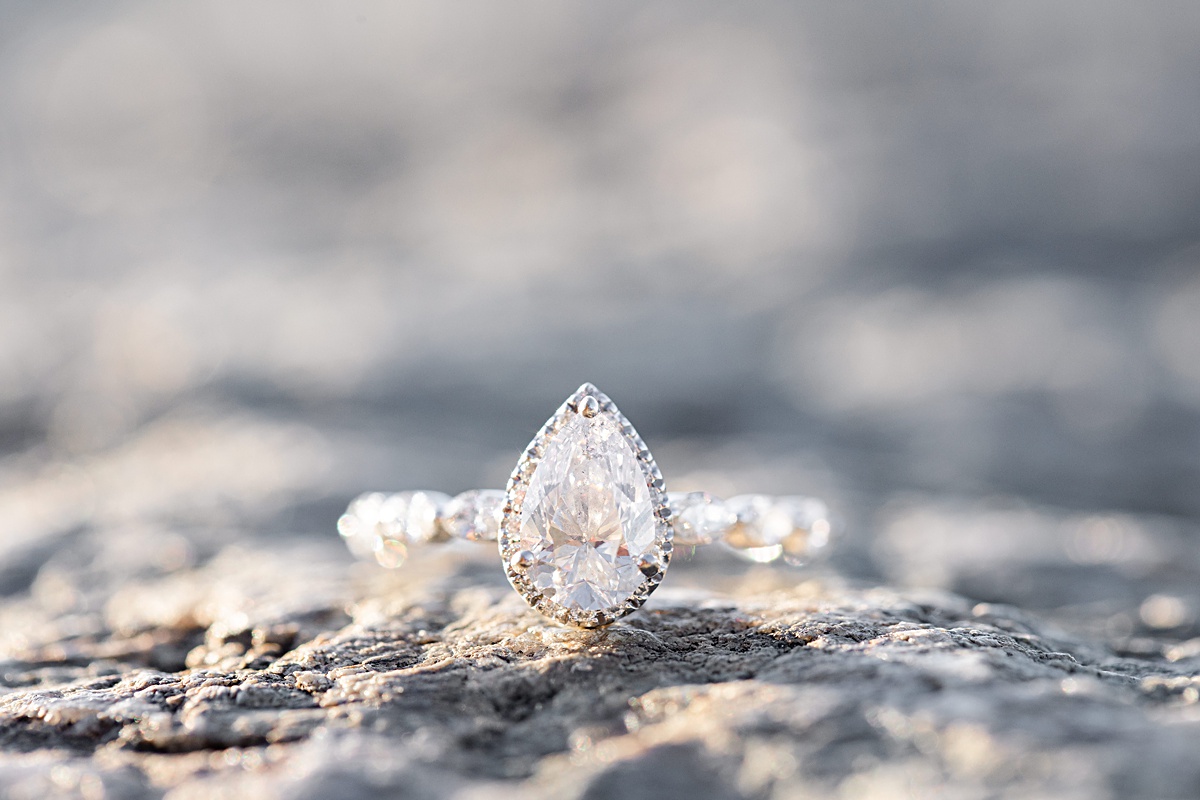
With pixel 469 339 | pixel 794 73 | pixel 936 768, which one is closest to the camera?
pixel 936 768

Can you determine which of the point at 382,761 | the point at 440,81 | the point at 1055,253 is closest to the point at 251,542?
the point at 382,761

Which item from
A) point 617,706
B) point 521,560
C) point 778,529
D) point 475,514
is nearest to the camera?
point 617,706

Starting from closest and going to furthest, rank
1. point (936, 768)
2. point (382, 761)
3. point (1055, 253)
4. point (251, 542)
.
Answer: point (936, 768), point (382, 761), point (251, 542), point (1055, 253)

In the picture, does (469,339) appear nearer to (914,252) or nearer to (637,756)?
(914,252)

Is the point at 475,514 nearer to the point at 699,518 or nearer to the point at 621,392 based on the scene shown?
the point at 699,518

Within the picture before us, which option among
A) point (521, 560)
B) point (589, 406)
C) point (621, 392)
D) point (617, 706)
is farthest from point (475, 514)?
point (621, 392)

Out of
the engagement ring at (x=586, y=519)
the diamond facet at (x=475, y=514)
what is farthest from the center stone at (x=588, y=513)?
the diamond facet at (x=475, y=514)

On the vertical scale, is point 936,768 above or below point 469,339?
below
